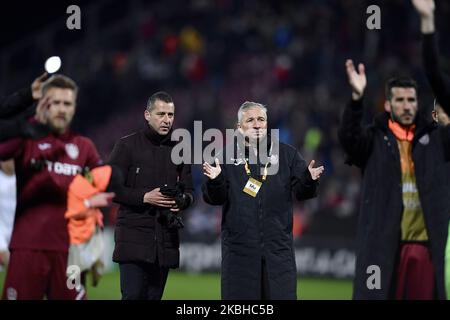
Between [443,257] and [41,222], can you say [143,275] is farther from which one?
[443,257]

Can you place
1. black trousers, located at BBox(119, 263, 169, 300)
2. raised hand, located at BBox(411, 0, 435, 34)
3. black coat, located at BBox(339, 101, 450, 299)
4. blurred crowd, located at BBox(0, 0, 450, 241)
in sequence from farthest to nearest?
blurred crowd, located at BBox(0, 0, 450, 241), black trousers, located at BBox(119, 263, 169, 300), black coat, located at BBox(339, 101, 450, 299), raised hand, located at BBox(411, 0, 435, 34)

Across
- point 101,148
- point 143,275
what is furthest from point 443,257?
point 101,148

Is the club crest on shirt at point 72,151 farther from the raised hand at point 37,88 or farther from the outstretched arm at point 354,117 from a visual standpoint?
the outstretched arm at point 354,117

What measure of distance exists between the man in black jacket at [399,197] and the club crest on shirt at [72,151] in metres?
2.06

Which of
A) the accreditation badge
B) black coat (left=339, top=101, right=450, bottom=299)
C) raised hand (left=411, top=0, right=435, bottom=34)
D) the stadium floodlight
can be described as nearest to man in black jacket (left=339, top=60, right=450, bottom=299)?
black coat (left=339, top=101, right=450, bottom=299)

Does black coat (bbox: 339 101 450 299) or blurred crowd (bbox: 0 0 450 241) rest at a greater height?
blurred crowd (bbox: 0 0 450 241)

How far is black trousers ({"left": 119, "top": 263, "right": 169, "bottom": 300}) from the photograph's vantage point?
25.6 ft

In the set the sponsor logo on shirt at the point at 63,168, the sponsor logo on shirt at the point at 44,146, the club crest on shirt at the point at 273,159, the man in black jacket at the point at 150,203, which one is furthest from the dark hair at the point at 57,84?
the club crest on shirt at the point at 273,159

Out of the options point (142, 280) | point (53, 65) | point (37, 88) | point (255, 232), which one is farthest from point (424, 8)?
point (142, 280)

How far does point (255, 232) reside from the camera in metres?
7.60

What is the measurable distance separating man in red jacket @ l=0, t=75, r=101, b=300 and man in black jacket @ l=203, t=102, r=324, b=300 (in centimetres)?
134

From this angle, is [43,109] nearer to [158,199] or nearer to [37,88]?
[37,88]

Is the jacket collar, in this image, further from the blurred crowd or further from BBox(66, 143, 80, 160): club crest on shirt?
the blurred crowd

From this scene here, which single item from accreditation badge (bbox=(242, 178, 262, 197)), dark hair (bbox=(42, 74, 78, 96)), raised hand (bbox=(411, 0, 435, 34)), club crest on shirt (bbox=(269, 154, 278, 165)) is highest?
raised hand (bbox=(411, 0, 435, 34))
